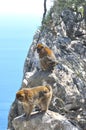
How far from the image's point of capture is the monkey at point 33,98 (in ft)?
53.7

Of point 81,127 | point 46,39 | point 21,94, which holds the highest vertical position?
point 46,39

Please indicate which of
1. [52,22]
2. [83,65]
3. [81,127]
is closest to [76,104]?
[81,127]

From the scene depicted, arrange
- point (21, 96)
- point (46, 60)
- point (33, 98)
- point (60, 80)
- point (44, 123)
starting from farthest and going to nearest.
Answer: point (46, 60), point (60, 80), point (33, 98), point (44, 123), point (21, 96)

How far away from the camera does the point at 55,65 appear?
66.1 ft

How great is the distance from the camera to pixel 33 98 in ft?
54.3

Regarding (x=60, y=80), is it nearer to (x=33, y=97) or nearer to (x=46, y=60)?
(x=46, y=60)

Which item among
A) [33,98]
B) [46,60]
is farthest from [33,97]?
[46,60]

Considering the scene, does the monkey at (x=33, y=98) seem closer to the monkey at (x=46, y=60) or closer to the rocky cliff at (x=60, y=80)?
the rocky cliff at (x=60, y=80)

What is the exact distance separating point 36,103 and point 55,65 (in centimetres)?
360

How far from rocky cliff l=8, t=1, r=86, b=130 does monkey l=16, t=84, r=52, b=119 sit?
10.8 inches

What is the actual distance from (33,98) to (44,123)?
0.78 meters

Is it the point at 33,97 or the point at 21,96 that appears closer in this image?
the point at 21,96

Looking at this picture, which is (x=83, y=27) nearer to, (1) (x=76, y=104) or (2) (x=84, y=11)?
(2) (x=84, y=11)

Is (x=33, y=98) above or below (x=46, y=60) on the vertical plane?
below
